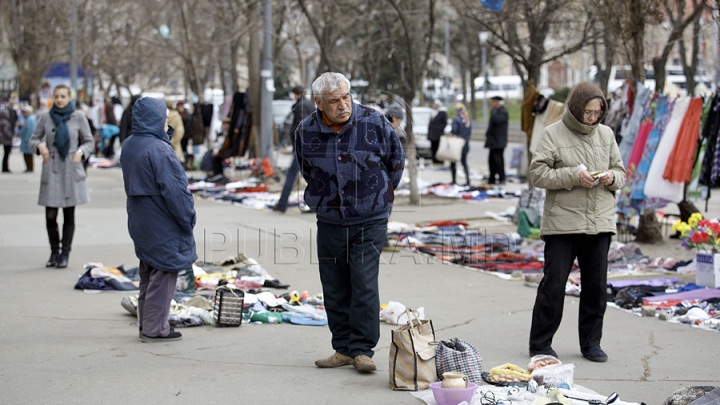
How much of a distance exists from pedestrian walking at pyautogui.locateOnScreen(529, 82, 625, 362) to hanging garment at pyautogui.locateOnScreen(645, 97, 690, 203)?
12.8 feet

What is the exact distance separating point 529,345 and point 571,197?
3.60ft

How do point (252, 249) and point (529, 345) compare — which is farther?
point (252, 249)

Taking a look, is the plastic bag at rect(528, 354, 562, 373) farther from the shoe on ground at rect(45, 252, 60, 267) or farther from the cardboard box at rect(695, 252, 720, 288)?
the shoe on ground at rect(45, 252, 60, 267)

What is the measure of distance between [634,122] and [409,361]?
584 cm

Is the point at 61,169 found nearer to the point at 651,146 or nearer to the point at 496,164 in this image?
the point at 651,146

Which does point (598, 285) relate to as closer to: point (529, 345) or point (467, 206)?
point (529, 345)

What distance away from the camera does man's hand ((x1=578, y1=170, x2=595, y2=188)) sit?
5.21 meters

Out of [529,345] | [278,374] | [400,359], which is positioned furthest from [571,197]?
[278,374]

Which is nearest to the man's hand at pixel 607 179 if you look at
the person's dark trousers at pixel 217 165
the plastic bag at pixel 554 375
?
the plastic bag at pixel 554 375

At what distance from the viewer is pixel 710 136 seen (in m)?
8.57

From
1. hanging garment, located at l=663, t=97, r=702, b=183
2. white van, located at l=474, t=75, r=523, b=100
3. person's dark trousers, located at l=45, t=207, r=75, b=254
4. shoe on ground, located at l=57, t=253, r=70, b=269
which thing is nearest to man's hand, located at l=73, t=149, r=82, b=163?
person's dark trousers, located at l=45, t=207, r=75, b=254

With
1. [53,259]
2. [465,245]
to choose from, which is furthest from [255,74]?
[53,259]

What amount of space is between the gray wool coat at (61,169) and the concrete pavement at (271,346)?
81 cm

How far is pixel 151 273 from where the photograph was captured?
5855 mm
